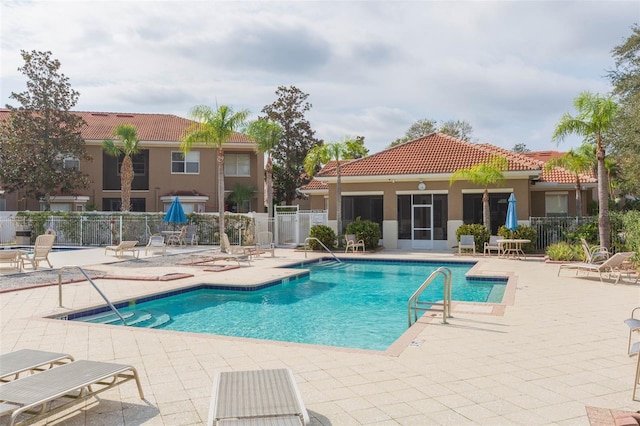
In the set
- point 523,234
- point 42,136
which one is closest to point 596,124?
point 523,234

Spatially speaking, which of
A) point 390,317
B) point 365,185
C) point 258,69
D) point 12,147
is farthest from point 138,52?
point 12,147

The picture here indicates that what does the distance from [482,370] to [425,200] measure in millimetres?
19180

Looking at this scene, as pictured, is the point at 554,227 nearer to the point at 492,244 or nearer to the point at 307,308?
the point at 492,244

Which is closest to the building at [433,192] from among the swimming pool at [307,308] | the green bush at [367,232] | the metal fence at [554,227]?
the metal fence at [554,227]

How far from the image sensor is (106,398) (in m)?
4.57

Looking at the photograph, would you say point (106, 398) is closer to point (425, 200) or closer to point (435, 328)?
point (435, 328)

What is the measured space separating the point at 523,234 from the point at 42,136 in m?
29.1

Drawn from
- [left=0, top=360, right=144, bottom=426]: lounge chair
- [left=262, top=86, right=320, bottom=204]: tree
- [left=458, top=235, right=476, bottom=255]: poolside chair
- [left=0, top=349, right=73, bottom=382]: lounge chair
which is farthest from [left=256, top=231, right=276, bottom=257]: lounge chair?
[left=262, top=86, right=320, bottom=204]: tree

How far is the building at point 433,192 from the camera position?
74.8 ft

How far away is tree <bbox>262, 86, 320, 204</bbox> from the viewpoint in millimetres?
41062

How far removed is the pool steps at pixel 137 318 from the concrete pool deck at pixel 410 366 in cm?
69

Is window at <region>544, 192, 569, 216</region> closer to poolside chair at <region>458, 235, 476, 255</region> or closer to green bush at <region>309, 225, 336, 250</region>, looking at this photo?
poolside chair at <region>458, 235, 476, 255</region>

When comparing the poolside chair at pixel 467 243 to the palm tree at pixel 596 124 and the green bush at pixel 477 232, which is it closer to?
the green bush at pixel 477 232

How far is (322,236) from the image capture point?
906 inches
